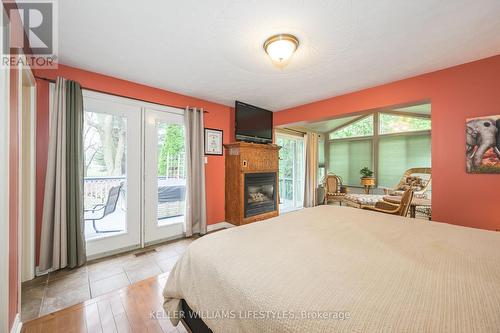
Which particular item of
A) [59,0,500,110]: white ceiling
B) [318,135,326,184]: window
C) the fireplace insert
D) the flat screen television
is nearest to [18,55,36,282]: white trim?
[59,0,500,110]: white ceiling

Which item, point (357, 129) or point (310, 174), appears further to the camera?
point (357, 129)

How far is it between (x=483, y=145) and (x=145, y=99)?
421cm

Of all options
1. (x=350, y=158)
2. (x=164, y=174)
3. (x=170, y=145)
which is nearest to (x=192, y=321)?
(x=164, y=174)

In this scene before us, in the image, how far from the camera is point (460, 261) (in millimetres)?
1090

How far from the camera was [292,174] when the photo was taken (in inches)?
236

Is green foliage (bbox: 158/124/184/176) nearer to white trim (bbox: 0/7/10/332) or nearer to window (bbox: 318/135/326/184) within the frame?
white trim (bbox: 0/7/10/332)

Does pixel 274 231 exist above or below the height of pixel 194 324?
above

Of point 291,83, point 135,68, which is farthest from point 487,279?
point 135,68

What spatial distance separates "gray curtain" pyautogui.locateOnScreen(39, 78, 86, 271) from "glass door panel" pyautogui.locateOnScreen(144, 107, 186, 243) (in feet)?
2.63

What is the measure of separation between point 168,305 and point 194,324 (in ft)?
0.77

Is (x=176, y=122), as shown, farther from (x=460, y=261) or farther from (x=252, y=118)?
(x=460, y=261)

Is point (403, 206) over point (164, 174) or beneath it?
beneath

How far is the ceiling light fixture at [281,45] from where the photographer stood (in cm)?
183

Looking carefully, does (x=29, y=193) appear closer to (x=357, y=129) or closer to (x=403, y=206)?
(x=403, y=206)
